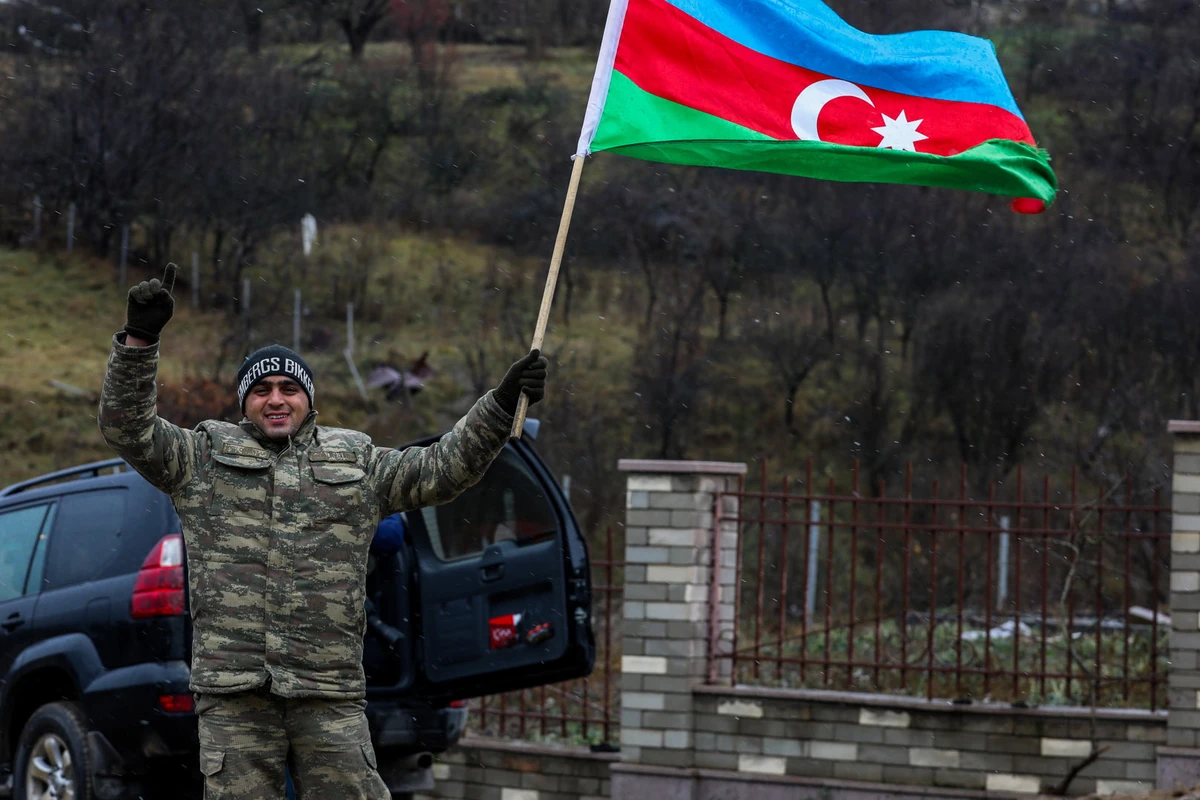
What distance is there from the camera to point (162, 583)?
6566mm

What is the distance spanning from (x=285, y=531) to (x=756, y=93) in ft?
7.66

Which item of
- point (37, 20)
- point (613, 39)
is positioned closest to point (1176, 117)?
point (37, 20)

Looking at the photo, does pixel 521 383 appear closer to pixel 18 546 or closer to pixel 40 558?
pixel 40 558

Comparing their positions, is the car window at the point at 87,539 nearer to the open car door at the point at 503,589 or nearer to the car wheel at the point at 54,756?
the car wheel at the point at 54,756

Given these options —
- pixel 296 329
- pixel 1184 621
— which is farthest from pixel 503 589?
pixel 296 329

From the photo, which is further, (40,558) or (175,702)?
(40,558)

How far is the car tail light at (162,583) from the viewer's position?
654 centimetres

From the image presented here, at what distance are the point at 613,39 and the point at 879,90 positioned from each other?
101 cm

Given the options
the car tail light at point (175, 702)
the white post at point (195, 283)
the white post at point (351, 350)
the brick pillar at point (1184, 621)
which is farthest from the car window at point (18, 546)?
the white post at point (195, 283)

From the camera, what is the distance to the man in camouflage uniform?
412 centimetres

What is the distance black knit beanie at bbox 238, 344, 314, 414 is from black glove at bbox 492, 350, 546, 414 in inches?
24.4

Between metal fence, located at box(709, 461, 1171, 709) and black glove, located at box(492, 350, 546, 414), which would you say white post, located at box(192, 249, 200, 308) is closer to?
metal fence, located at box(709, 461, 1171, 709)

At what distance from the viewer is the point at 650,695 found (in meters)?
9.05

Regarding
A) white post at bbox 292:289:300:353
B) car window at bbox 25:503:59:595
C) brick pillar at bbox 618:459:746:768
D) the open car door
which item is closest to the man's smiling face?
the open car door
